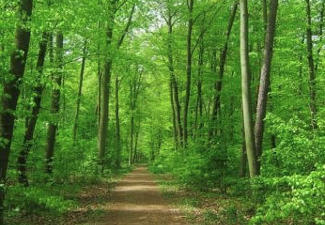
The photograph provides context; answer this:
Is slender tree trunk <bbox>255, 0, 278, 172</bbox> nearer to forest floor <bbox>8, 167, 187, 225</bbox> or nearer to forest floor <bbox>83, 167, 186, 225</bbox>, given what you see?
forest floor <bbox>83, 167, 186, 225</bbox>

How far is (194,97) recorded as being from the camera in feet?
108

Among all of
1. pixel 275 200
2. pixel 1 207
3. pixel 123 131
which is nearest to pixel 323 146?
pixel 275 200

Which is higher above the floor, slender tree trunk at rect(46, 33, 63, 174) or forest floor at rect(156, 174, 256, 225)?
slender tree trunk at rect(46, 33, 63, 174)

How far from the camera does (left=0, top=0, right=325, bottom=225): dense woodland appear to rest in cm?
862

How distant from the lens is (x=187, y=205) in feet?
46.6

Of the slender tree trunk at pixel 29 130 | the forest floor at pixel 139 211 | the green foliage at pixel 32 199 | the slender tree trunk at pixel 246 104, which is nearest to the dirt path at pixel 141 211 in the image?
the forest floor at pixel 139 211

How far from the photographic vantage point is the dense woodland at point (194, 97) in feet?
28.3

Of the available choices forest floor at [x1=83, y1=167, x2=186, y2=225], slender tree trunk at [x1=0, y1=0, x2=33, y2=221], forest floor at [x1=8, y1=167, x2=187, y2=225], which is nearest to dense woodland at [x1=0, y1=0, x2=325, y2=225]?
slender tree trunk at [x1=0, y1=0, x2=33, y2=221]

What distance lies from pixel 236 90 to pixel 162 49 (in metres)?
8.50

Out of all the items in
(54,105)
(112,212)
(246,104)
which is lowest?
(112,212)

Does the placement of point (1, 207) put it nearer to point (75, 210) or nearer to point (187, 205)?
point (75, 210)

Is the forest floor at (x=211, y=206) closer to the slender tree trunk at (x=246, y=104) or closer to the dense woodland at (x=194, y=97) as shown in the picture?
the dense woodland at (x=194, y=97)

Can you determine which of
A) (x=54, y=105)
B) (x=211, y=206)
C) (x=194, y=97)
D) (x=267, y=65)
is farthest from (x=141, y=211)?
(x=194, y=97)

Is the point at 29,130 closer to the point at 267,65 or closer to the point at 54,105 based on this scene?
the point at 54,105
